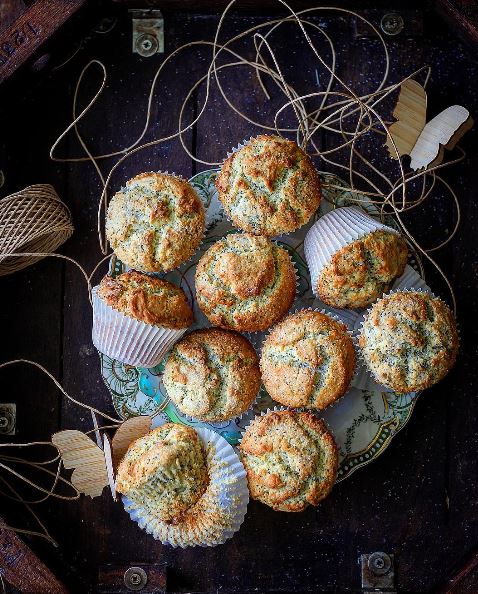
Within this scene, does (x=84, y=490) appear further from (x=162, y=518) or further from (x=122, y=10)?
(x=122, y=10)

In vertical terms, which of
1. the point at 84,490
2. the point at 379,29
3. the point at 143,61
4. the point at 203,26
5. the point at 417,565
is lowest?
the point at 84,490

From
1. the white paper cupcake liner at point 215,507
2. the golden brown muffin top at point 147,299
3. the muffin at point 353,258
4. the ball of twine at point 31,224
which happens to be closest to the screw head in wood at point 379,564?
the white paper cupcake liner at point 215,507

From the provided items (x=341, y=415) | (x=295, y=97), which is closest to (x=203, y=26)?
(x=295, y=97)

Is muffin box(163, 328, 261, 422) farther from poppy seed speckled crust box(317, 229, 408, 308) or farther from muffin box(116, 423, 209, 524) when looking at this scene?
poppy seed speckled crust box(317, 229, 408, 308)

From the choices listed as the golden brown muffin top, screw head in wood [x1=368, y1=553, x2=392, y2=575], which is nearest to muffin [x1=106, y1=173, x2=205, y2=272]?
the golden brown muffin top

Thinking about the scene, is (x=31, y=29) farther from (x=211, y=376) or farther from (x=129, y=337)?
(x=211, y=376)

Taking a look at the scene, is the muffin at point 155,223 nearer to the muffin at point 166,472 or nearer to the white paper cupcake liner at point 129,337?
the white paper cupcake liner at point 129,337

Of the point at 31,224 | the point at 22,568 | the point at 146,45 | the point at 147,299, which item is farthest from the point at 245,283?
the point at 22,568
